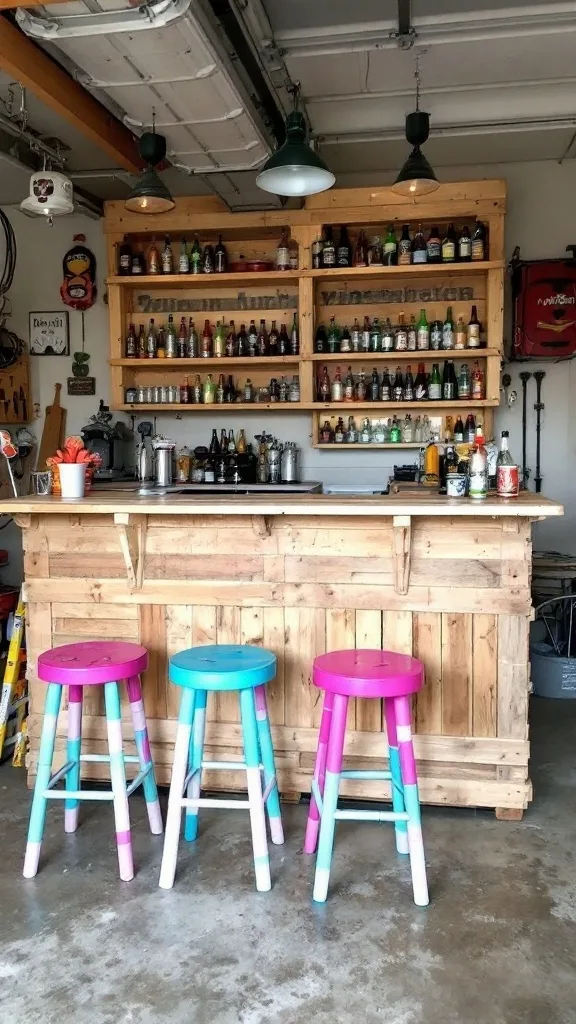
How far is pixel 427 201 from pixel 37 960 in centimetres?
433

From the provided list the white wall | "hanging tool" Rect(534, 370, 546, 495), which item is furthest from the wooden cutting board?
"hanging tool" Rect(534, 370, 546, 495)

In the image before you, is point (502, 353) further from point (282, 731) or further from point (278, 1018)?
point (278, 1018)

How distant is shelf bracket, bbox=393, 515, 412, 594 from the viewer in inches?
103

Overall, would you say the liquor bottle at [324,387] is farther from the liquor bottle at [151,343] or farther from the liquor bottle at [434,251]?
the liquor bottle at [151,343]

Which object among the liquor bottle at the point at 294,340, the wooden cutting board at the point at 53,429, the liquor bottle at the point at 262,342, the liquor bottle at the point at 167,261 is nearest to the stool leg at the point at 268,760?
the liquor bottle at the point at 294,340

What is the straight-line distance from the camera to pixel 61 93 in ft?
11.1

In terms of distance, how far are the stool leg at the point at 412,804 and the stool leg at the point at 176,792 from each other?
632mm

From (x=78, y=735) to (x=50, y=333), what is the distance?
148 inches

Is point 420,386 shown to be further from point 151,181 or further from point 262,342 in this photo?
point 151,181

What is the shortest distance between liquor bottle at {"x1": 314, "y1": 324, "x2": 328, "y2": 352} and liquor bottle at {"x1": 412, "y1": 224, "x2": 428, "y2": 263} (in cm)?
→ 72

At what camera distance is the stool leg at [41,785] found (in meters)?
2.40

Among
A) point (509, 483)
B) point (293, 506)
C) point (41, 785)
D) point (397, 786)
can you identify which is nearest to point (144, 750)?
point (41, 785)

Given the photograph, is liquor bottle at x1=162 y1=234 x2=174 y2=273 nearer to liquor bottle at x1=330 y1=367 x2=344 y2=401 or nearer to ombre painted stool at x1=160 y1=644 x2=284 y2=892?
liquor bottle at x1=330 y1=367 x2=344 y2=401

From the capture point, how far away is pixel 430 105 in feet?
13.9
